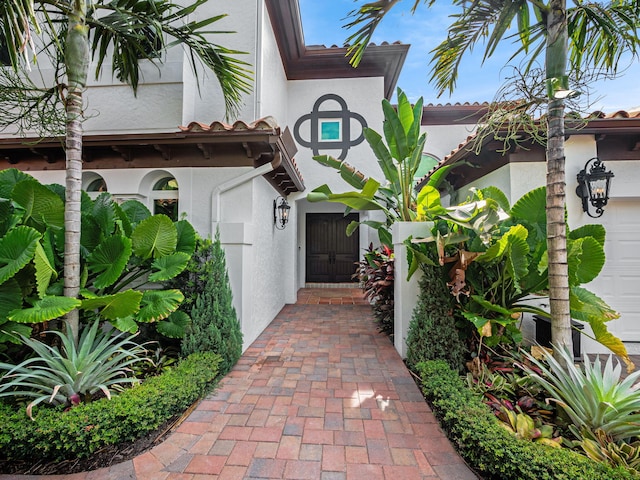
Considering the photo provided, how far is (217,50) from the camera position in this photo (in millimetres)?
4336

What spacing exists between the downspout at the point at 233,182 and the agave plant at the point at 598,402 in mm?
4820

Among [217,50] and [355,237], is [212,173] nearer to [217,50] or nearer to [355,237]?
[217,50]

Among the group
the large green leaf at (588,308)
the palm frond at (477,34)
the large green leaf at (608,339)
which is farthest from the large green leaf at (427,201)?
the large green leaf at (608,339)

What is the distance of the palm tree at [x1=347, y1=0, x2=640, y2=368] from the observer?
3047 mm

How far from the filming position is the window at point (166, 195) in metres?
6.00

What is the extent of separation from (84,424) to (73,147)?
305 cm

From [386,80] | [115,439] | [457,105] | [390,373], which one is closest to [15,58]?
[115,439]

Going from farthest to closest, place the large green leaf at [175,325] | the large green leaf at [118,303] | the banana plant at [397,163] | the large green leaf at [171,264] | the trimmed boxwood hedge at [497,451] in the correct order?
1. the banana plant at [397,163]
2. the large green leaf at [175,325]
3. the large green leaf at [171,264]
4. the large green leaf at [118,303]
5. the trimmed boxwood hedge at [497,451]

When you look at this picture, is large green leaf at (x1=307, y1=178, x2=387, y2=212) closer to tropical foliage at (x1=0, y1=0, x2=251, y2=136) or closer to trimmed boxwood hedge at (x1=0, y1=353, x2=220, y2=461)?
tropical foliage at (x1=0, y1=0, x2=251, y2=136)

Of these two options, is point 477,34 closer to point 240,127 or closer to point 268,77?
point 240,127

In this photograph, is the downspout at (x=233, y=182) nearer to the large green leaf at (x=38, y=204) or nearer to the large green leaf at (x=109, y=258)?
the large green leaf at (x=109, y=258)

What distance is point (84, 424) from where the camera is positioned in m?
2.65

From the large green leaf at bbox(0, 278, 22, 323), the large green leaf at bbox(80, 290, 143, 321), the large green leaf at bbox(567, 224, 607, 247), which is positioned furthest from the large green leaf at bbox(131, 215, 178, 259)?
the large green leaf at bbox(567, 224, 607, 247)

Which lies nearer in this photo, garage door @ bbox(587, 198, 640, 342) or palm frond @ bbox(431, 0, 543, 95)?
palm frond @ bbox(431, 0, 543, 95)
